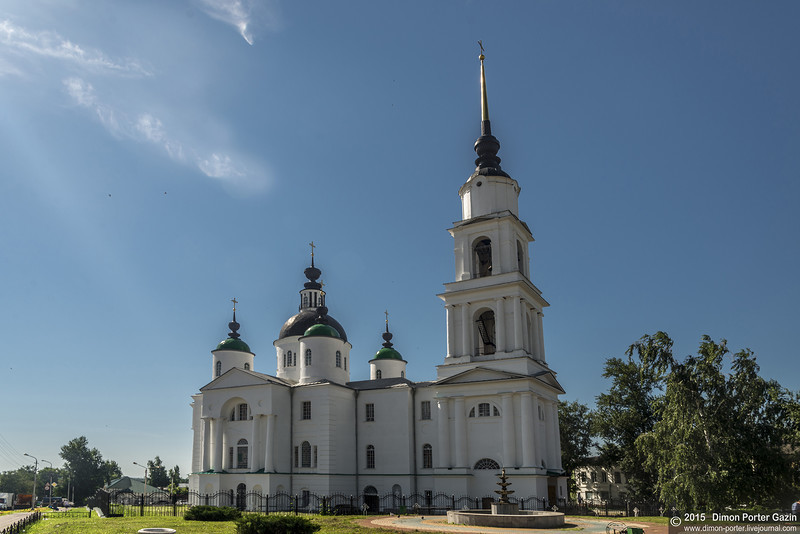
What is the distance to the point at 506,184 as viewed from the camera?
39875 mm

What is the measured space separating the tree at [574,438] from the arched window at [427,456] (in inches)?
523

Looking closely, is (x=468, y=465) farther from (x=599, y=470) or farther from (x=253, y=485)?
(x=599, y=470)

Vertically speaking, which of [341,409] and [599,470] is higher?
[341,409]

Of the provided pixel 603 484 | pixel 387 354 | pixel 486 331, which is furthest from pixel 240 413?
pixel 603 484

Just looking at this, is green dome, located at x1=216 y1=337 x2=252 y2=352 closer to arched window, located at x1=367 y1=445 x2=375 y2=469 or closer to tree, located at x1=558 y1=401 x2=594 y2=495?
arched window, located at x1=367 y1=445 x2=375 y2=469

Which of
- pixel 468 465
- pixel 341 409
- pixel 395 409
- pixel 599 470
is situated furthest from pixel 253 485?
pixel 599 470

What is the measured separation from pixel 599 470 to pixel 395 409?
32414mm

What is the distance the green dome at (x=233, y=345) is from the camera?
51312 millimetres

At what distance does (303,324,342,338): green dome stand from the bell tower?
10644 millimetres

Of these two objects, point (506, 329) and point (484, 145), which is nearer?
point (506, 329)

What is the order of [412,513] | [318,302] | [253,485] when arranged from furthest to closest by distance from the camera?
[318,302] < [253,485] < [412,513]

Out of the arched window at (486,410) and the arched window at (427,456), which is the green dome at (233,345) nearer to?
the arched window at (427,456)

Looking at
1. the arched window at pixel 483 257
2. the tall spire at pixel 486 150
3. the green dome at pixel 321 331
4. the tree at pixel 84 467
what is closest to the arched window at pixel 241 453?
the green dome at pixel 321 331

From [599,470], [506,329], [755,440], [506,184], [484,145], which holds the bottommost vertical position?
[599,470]
